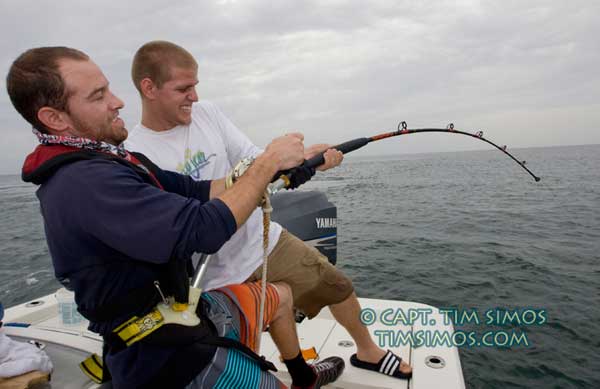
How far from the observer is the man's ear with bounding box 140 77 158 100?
7.38 feet

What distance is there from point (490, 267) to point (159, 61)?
769 cm

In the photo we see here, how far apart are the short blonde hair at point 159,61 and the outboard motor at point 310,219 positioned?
2854mm

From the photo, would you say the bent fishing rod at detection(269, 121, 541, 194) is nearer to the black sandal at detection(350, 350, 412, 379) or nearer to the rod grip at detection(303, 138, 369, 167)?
the rod grip at detection(303, 138, 369, 167)

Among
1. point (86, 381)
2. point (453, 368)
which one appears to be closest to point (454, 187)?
point (453, 368)

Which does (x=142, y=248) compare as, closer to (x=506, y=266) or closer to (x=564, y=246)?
(x=506, y=266)

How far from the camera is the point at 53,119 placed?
1442mm

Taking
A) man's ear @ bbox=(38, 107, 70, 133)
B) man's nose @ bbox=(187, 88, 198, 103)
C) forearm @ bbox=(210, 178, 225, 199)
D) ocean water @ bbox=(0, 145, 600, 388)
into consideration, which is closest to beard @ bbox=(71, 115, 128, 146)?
man's ear @ bbox=(38, 107, 70, 133)

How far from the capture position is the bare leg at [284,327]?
2260mm

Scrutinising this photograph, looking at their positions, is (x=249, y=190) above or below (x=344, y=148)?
below

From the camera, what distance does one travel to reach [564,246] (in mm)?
9414

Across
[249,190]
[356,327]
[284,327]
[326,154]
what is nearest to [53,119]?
[249,190]

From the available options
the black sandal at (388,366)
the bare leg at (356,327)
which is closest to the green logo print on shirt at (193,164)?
the bare leg at (356,327)

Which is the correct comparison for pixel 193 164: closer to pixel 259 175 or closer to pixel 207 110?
pixel 207 110

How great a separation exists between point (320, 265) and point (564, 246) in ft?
29.8
